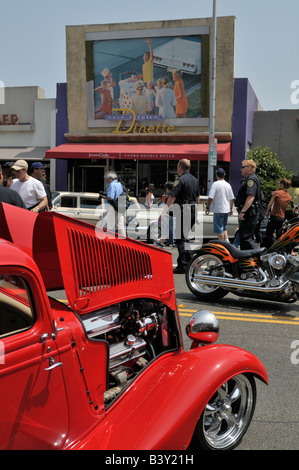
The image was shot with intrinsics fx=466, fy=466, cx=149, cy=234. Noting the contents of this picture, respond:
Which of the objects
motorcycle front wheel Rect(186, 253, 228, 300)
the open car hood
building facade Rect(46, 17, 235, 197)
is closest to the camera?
the open car hood

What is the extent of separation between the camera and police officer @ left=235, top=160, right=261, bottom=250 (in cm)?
766

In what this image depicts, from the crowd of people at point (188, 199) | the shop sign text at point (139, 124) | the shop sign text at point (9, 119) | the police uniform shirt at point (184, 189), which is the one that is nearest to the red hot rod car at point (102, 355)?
the crowd of people at point (188, 199)

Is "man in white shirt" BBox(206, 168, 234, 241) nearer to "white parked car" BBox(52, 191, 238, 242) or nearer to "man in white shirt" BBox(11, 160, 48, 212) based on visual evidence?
"white parked car" BBox(52, 191, 238, 242)

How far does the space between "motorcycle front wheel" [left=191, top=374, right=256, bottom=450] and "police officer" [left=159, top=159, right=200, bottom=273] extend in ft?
17.2

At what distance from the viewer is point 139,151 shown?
68.7 feet

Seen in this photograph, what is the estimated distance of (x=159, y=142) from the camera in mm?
21891

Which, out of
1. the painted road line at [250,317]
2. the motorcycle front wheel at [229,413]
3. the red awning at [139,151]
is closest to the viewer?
the motorcycle front wheel at [229,413]

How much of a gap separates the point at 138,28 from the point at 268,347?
19.8m

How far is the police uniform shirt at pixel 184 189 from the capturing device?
8.36 metres

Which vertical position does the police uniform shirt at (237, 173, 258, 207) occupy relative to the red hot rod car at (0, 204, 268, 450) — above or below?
above

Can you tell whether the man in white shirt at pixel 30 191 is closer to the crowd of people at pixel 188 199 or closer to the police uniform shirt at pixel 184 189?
the crowd of people at pixel 188 199

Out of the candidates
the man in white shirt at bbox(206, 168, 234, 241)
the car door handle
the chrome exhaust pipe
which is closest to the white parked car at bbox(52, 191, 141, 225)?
the man in white shirt at bbox(206, 168, 234, 241)

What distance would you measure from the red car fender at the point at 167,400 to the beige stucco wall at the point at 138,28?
19287mm
